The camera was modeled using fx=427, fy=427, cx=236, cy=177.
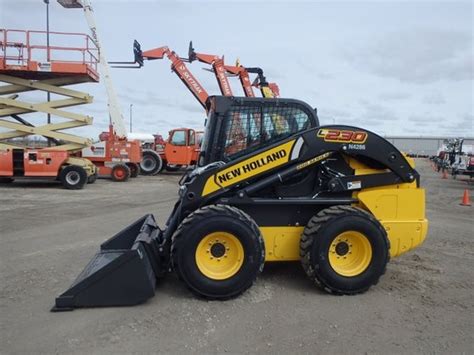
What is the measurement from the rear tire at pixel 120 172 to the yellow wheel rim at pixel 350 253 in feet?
49.5

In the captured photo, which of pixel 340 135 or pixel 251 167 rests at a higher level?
pixel 340 135

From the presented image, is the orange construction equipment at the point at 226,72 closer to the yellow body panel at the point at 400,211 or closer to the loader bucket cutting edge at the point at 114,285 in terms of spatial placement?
the yellow body panel at the point at 400,211

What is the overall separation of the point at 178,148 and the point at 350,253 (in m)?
18.0

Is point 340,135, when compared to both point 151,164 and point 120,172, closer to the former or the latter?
point 120,172

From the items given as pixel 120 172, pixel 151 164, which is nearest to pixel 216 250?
pixel 120 172

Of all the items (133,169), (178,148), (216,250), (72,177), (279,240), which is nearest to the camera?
(216,250)

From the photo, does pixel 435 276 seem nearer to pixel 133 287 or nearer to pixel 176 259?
pixel 176 259

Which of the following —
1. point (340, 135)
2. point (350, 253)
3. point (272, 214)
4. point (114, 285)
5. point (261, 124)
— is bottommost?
point (114, 285)

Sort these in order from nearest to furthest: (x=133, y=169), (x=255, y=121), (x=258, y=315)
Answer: (x=258, y=315), (x=255, y=121), (x=133, y=169)

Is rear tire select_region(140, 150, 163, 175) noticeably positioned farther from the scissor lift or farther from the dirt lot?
the dirt lot

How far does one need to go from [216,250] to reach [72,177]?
11882 millimetres

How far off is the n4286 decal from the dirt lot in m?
1.74

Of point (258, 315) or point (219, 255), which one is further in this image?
point (219, 255)

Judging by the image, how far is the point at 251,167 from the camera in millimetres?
4922
